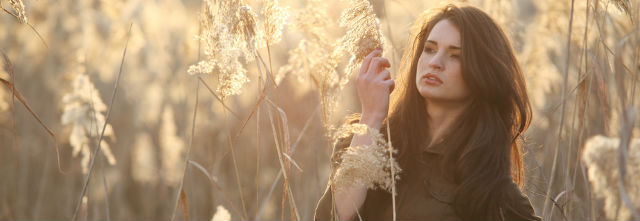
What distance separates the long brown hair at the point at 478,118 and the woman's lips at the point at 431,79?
0.27ft

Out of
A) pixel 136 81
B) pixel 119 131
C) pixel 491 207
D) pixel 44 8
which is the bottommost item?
pixel 491 207

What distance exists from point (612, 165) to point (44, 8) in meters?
3.09

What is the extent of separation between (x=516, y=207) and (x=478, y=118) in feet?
0.91

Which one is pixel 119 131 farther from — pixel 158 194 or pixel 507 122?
pixel 507 122

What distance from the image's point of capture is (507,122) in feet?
5.77

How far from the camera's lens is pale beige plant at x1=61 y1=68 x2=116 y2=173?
203 cm

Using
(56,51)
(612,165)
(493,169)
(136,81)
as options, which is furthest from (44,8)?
(612,165)

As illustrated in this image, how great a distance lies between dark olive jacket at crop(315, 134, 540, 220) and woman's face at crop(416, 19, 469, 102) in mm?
155

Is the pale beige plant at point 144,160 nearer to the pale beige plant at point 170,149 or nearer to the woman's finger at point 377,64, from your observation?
the pale beige plant at point 170,149

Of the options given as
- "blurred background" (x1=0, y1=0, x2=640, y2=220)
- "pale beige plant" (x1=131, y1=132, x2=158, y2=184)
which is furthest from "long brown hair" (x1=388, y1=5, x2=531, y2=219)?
"pale beige plant" (x1=131, y1=132, x2=158, y2=184)

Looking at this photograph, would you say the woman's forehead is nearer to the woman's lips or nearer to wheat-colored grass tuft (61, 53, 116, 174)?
the woman's lips

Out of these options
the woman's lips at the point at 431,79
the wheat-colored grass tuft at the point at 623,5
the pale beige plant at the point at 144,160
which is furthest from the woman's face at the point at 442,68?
the pale beige plant at the point at 144,160

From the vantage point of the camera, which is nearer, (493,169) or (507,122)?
(493,169)

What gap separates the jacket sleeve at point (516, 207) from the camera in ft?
5.03
